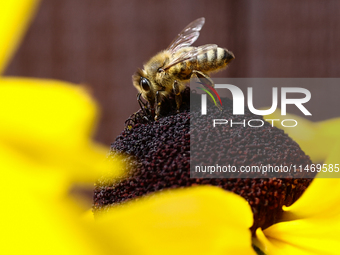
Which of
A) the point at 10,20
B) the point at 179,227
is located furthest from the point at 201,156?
the point at 10,20

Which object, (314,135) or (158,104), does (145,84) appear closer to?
(158,104)

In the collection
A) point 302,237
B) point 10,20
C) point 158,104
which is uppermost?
point 10,20

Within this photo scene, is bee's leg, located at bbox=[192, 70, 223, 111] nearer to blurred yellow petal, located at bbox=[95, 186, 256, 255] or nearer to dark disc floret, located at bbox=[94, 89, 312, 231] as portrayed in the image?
dark disc floret, located at bbox=[94, 89, 312, 231]

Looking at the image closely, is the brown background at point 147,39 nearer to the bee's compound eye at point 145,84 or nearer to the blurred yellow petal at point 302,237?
the bee's compound eye at point 145,84

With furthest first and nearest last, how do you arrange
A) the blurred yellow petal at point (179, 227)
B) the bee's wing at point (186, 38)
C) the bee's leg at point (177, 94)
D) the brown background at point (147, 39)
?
the brown background at point (147, 39), the bee's wing at point (186, 38), the bee's leg at point (177, 94), the blurred yellow petal at point (179, 227)

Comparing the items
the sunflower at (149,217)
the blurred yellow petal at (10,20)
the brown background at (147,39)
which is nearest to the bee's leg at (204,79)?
the sunflower at (149,217)

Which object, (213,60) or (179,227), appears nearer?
(179,227)

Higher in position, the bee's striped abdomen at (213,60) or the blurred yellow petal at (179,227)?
the bee's striped abdomen at (213,60)
